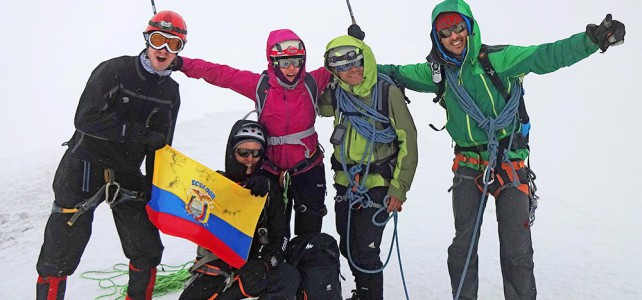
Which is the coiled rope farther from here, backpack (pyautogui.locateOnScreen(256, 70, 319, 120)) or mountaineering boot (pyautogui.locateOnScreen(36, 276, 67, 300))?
mountaineering boot (pyautogui.locateOnScreen(36, 276, 67, 300))

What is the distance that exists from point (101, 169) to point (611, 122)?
149854 mm

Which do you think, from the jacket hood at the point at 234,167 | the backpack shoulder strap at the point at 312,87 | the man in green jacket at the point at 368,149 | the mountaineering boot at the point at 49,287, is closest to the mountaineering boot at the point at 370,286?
the man in green jacket at the point at 368,149

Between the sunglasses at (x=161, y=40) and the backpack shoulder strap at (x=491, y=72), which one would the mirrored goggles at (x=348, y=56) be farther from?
the sunglasses at (x=161, y=40)

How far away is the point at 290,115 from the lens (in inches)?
210

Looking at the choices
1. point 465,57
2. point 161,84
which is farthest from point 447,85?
point 161,84

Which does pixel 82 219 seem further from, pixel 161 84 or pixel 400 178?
pixel 400 178

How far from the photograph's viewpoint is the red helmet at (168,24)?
484 centimetres

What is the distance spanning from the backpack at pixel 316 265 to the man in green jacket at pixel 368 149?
0.33 meters

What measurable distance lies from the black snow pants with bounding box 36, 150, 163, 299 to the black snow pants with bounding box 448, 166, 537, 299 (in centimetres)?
309

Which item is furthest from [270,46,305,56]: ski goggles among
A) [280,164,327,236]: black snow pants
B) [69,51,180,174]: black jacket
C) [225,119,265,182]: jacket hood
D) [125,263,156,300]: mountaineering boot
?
[125,263,156,300]: mountaineering boot

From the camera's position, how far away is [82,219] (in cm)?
482

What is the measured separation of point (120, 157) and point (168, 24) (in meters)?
1.40

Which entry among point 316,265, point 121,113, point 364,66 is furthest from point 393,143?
point 121,113

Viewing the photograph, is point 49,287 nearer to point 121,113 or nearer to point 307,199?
point 121,113
